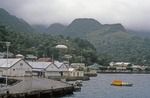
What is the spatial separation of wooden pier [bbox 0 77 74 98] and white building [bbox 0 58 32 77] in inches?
1005

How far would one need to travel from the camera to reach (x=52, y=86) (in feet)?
241

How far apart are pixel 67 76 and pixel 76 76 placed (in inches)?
181

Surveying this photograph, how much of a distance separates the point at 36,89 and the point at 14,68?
3434cm

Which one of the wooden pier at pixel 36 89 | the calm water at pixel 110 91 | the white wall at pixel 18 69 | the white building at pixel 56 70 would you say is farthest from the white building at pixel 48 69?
the wooden pier at pixel 36 89

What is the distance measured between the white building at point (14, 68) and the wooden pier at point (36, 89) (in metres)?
25.5

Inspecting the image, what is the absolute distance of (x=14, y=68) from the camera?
101125mm

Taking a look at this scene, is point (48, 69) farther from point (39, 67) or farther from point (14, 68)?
point (14, 68)

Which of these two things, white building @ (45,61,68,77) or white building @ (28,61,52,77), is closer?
white building @ (28,61,52,77)

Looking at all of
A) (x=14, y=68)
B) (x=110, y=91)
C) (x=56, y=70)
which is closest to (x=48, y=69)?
(x=56, y=70)

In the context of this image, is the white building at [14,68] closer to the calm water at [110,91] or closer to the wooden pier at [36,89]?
the calm water at [110,91]

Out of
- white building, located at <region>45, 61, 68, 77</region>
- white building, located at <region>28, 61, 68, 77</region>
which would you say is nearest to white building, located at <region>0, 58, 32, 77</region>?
white building, located at <region>28, 61, 68, 77</region>

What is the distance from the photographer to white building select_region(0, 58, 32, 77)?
99.6m

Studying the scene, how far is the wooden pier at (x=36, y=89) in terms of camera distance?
60000mm

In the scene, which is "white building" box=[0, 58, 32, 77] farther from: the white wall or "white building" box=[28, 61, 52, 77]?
"white building" box=[28, 61, 52, 77]
